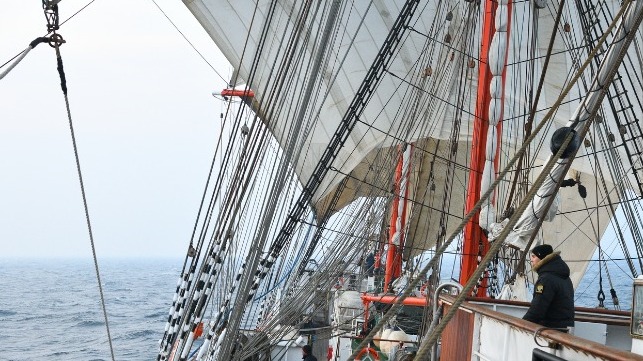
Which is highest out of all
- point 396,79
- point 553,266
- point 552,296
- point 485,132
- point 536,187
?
point 396,79

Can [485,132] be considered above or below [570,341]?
above

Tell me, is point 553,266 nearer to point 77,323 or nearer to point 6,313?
point 77,323

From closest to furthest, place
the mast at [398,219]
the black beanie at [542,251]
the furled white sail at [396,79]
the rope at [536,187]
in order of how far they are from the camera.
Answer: the rope at [536,187] → the black beanie at [542,251] → the furled white sail at [396,79] → the mast at [398,219]

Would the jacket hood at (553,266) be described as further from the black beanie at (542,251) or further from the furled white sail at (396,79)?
the furled white sail at (396,79)

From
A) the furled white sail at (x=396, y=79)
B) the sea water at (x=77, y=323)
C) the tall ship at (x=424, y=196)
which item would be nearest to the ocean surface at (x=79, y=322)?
the sea water at (x=77, y=323)

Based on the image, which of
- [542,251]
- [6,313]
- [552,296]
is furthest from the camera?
[6,313]

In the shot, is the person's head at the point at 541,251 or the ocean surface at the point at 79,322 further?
the ocean surface at the point at 79,322

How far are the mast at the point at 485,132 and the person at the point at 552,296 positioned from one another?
16.3ft

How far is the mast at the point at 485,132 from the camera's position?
10398 mm

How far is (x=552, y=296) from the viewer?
4926 millimetres

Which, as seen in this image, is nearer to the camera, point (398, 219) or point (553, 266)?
point (553, 266)

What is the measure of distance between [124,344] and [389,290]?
17.7 metres

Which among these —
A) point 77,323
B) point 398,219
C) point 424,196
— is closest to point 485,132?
point 424,196

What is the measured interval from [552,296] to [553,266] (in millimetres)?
160
